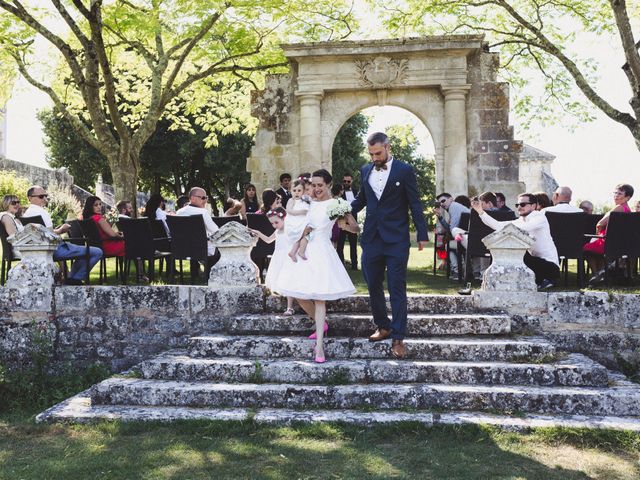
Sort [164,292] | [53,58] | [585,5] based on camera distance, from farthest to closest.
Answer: [53,58] < [585,5] < [164,292]

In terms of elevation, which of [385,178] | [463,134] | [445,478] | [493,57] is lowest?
[445,478]

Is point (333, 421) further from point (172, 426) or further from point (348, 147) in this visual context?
point (348, 147)

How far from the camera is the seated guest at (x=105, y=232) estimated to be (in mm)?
8602

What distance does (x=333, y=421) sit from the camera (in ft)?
15.9

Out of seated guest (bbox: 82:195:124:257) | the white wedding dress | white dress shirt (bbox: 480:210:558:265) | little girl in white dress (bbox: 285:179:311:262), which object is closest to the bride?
the white wedding dress

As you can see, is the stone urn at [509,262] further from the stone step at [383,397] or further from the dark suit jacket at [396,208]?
the stone step at [383,397]

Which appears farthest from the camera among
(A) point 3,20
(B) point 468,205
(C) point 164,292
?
(A) point 3,20

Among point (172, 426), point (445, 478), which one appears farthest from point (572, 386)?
point (172, 426)

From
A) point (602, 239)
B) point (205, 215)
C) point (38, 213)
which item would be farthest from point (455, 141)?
point (38, 213)

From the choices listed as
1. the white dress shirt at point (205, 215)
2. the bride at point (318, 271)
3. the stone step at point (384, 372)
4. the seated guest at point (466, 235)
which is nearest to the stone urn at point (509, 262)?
the stone step at point (384, 372)

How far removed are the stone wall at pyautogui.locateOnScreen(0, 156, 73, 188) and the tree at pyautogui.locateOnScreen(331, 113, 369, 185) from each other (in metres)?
11.5

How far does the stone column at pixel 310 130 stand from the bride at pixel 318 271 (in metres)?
7.05

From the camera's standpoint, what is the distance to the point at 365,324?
630cm

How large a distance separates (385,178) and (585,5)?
11140 mm
